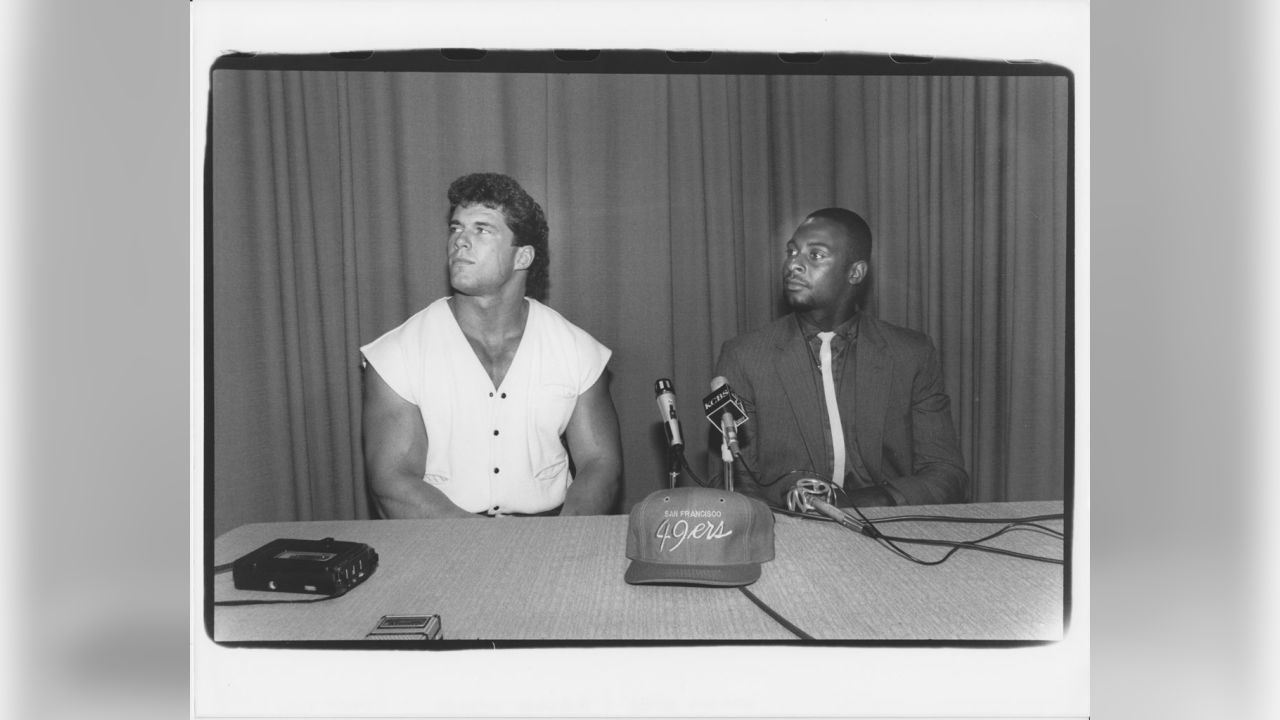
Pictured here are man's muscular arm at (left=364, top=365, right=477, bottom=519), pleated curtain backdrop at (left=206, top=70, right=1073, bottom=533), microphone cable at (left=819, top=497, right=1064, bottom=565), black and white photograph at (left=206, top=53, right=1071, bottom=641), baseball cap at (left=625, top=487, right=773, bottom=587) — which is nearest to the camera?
baseball cap at (left=625, top=487, right=773, bottom=587)

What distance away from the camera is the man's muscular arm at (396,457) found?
1917mm

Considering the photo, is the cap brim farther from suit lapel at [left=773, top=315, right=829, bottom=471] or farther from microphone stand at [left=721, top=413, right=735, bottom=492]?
suit lapel at [left=773, top=315, right=829, bottom=471]

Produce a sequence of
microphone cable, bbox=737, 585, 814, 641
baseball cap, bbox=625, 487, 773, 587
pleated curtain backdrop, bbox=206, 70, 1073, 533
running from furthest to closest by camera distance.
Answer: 1. pleated curtain backdrop, bbox=206, 70, 1073, 533
2. baseball cap, bbox=625, 487, 773, 587
3. microphone cable, bbox=737, 585, 814, 641

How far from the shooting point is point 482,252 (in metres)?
2.03

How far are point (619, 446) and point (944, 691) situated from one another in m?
0.88

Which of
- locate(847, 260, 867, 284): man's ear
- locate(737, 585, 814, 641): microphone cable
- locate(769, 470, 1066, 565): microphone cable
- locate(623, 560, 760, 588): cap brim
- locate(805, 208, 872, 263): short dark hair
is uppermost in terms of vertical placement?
locate(805, 208, 872, 263): short dark hair

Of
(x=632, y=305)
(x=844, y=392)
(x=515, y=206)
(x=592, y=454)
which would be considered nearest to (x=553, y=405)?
(x=592, y=454)

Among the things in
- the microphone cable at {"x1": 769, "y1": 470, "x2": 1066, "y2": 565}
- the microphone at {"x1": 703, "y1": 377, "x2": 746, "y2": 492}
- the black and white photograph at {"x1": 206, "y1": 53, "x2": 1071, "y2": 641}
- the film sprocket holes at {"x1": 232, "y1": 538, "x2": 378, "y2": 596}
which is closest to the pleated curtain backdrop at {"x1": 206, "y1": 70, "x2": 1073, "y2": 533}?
the black and white photograph at {"x1": 206, "y1": 53, "x2": 1071, "y2": 641}

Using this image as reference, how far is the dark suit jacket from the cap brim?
0.63 meters

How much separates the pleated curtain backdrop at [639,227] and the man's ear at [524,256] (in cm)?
6

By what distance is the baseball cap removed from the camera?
54.3 inches
